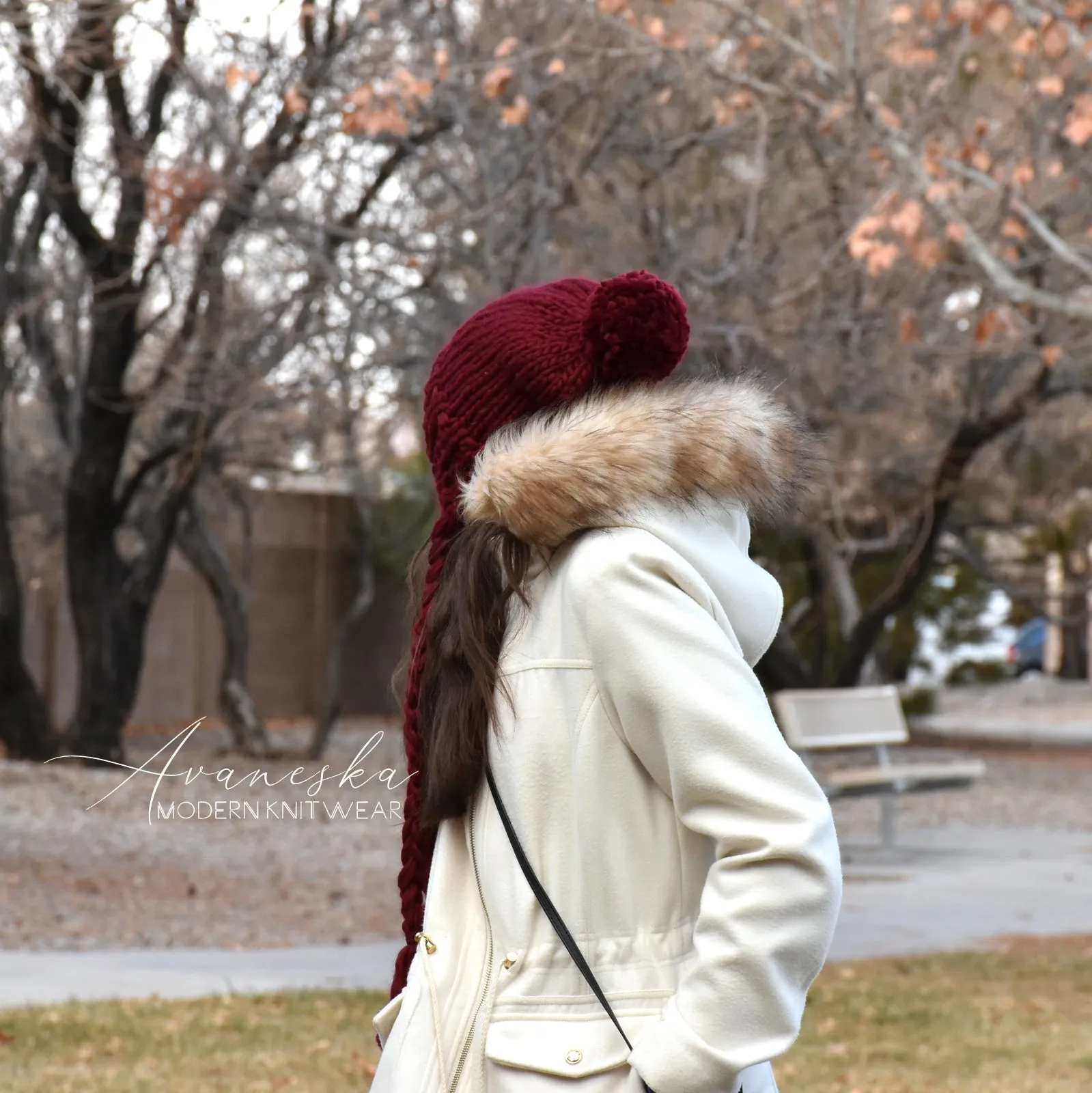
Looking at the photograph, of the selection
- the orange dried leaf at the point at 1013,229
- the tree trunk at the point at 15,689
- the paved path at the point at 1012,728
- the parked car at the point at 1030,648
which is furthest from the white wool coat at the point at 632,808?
the parked car at the point at 1030,648

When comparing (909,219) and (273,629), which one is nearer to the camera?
(909,219)

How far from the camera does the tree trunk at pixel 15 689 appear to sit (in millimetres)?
13117

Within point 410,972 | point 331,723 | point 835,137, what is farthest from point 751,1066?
point 331,723

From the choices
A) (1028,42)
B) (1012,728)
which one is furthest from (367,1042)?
(1012,728)

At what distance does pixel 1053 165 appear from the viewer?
334 inches

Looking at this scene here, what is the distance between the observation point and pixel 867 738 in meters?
11.0

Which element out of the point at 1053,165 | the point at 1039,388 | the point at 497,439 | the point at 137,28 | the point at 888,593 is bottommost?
the point at 888,593

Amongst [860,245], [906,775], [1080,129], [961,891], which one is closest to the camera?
[1080,129]

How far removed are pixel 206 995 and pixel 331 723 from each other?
901 centimetres

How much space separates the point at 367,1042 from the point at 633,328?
13.2 ft

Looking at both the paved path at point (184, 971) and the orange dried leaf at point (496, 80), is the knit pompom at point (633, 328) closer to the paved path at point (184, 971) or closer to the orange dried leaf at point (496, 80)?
the paved path at point (184, 971)

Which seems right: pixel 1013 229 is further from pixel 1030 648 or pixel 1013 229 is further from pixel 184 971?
pixel 1030 648

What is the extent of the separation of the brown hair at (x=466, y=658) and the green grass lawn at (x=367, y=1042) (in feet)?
10.7

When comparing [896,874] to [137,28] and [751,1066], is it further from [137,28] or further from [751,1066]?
[751,1066]
